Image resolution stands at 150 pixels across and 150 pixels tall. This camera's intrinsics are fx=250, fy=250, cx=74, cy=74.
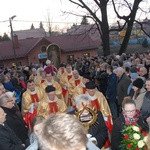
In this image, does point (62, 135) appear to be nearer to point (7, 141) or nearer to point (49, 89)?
point (7, 141)

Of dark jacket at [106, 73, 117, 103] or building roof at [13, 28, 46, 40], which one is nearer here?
dark jacket at [106, 73, 117, 103]

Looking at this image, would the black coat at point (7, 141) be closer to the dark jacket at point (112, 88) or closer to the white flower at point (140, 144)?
the white flower at point (140, 144)

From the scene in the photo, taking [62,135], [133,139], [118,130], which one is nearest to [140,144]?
[133,139]

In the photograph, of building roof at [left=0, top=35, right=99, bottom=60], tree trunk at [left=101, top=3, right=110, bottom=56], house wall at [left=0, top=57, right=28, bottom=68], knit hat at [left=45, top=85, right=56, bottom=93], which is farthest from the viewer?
building roof at [left=0, top=35, right=99, bottom=60]

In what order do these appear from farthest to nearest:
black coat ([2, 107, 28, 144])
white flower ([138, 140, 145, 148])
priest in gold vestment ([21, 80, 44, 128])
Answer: priest in gold vestment ([21, 80, 44, 128]), black coat ([2, 107, 28, 144]), white flower ([138, 140, 145, 148])

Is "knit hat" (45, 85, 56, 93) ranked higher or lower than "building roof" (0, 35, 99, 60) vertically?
lower

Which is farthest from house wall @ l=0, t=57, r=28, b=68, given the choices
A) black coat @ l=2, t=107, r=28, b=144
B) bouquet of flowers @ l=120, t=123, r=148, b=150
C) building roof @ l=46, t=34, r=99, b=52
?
bouquet of flowers @ l=120, t=123, r=148, b=150

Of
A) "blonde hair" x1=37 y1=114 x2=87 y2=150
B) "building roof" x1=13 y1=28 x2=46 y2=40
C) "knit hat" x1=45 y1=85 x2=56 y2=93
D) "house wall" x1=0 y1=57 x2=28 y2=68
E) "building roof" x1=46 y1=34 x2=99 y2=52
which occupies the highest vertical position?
"building roof" x1=13 y1=28 x2=46 y2=40

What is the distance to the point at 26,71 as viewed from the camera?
15211 millimetres

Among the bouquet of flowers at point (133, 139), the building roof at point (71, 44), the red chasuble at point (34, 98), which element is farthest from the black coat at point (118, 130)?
the building roof at point (71, 44)

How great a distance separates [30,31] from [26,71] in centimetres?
7001

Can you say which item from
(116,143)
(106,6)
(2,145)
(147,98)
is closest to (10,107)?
(2,145)

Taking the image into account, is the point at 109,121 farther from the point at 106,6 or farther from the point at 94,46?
the point at 94,46

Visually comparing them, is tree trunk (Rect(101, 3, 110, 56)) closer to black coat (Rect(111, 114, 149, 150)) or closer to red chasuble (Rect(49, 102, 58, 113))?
red chasuble (Rect(49, 102, 58, 113))
